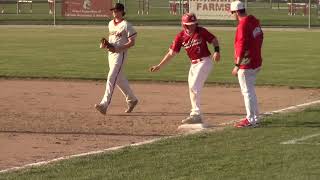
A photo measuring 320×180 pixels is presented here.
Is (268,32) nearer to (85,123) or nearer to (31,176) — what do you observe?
(85,123)

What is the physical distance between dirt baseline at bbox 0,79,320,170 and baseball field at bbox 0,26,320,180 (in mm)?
16

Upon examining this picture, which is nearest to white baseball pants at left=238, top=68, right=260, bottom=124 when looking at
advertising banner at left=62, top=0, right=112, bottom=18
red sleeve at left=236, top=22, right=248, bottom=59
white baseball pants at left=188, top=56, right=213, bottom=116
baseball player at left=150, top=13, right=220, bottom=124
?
red sleeve at left=236, top=22, right=248, bottom=59

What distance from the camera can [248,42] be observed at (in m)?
13.2

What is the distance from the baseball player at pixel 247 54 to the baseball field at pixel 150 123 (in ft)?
1.11

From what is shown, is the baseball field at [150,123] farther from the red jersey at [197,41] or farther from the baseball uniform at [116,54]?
the red jersey at [197,41]

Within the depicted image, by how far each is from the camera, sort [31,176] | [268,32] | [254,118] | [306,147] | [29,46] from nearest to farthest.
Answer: [31,176] < [306,147] < [254,118] < [29,46] < [268,32]

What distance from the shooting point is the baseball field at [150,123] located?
9953mm

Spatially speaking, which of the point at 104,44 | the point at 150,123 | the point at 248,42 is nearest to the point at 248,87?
the point at 248,42

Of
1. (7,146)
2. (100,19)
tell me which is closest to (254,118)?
(7,146)

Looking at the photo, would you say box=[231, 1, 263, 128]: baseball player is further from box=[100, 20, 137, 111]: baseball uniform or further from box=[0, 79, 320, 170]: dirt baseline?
box=[100, 20, 137, 111]: baseball uniform

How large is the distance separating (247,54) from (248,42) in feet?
0.62

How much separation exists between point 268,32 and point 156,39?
8.10 meters

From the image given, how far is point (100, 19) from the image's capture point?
164ft

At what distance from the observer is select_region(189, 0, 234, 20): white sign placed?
45781mm
